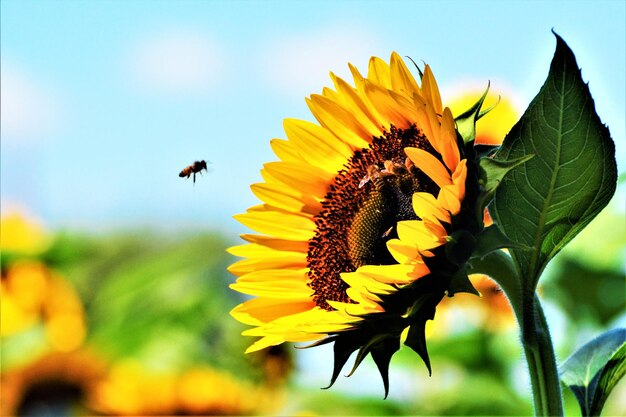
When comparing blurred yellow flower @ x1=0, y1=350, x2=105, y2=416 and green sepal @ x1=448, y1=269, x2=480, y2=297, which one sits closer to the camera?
green sepal @ x1=448, y1=269, x2=480, y2=297

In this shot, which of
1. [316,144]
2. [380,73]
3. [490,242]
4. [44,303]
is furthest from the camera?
[44,303]

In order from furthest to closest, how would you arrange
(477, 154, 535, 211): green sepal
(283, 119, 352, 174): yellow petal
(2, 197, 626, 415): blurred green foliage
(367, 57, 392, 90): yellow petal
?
(2, 197, 626, 415): blurred green foliage, (283, 119, 352, 174): yellow petal, (367, 57, 392, 90): yellow petal, (477, 154, 535, 211): green sepal

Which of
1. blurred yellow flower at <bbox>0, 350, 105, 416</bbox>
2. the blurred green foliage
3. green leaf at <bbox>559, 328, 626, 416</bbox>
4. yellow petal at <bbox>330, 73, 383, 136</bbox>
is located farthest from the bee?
blurred yellow flower at <bbox>0, 350, 105, 416</bbox>

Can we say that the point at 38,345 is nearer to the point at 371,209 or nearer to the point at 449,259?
the point at 371,209

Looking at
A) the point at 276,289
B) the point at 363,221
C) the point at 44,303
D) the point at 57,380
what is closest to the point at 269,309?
the point at 276,289

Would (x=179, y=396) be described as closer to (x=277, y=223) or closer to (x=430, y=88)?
(x=277, y=223)

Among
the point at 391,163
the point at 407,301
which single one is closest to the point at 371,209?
the point at 391,163

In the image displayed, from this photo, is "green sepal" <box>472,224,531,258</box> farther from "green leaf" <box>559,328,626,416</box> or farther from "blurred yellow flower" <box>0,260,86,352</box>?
"blurred yellow flower" <box>0,260,86,352</box>
